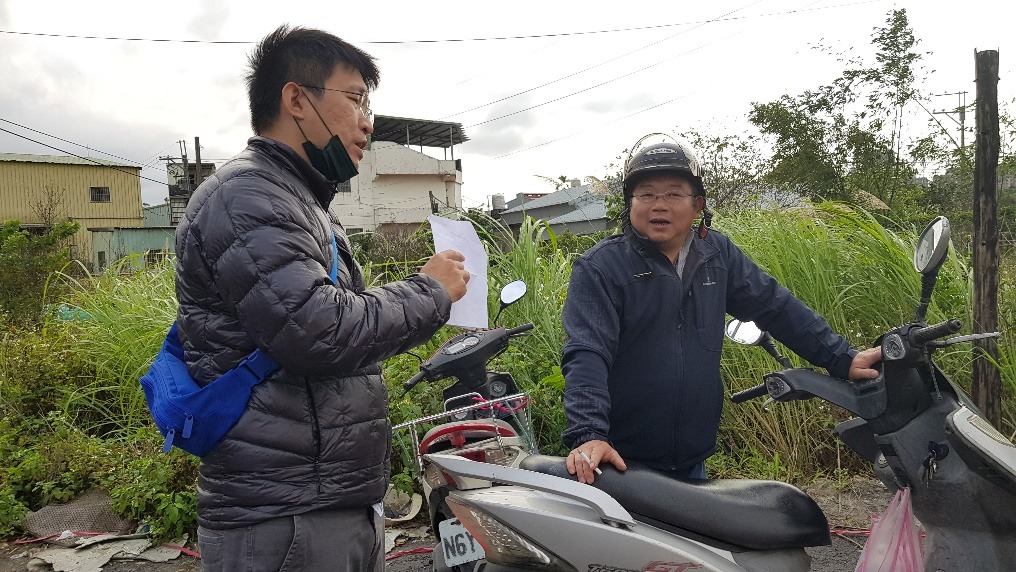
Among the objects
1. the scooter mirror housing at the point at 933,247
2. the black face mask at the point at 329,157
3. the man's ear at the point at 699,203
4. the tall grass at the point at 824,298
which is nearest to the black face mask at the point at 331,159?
the black face mask at the point at 329,157

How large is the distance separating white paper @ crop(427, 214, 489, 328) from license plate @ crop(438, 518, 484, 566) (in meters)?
0.79

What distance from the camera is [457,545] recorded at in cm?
239

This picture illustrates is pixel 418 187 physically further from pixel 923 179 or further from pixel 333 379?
pixel 333 379

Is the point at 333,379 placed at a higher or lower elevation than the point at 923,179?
lower

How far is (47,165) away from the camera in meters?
37.5

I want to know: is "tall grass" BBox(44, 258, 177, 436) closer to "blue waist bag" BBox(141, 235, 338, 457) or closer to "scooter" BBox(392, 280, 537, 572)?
"scooter" BBox(392, 280, 537, 572)

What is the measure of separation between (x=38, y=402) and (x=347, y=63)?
5.27m

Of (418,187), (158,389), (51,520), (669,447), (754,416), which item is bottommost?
(51,520)

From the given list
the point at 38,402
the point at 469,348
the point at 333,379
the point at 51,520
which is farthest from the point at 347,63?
the point at 38,402

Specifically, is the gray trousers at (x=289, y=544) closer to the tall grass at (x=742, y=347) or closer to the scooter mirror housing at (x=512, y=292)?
the scooter mirror housing at (x=512, y=292)

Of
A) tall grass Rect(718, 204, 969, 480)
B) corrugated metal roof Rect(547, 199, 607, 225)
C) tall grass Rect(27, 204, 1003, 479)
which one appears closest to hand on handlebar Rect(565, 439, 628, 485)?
tall grass Rect(27, 204, 1003, 479)

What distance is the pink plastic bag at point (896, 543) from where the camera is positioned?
70.5 inches

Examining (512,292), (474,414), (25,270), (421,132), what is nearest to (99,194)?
(421,132)

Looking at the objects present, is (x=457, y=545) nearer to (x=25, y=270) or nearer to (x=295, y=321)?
(x=295, y=321)
